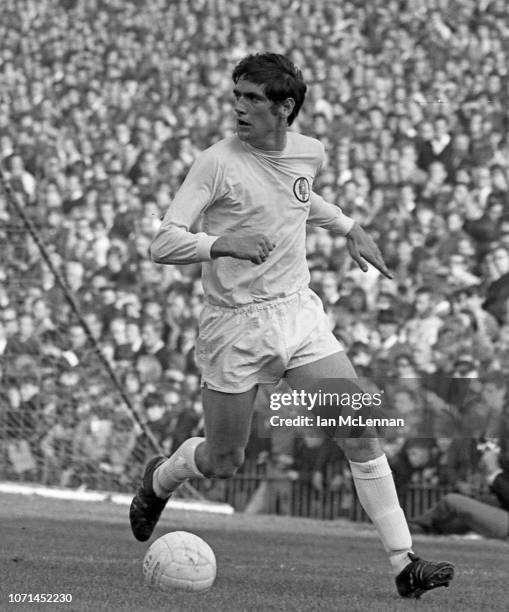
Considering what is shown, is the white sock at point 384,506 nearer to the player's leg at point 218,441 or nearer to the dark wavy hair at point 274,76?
the player's leg at point 218,441

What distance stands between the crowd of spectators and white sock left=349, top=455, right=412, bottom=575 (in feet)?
10.6

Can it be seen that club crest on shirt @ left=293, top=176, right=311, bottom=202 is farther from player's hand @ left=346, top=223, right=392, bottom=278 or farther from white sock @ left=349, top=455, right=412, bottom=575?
white sock @ left=349, top=455, right=412, bottom=575

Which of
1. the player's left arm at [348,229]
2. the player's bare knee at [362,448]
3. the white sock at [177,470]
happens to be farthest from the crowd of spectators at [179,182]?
the player's bare knee at [362,448]

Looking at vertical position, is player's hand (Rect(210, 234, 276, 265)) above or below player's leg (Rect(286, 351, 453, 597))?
above

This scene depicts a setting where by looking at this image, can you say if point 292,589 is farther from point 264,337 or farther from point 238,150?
point 238,150

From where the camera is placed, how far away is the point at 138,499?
301 inches

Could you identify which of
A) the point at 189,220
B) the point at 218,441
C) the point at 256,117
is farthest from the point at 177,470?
the point at 256,117

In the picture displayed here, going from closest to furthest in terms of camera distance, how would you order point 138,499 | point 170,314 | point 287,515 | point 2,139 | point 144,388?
point 138,499 → point 287,515 → point 144,388 → point 170,314 → point 2,139

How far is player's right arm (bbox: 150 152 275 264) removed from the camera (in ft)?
20.1

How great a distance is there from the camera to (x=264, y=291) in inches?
265

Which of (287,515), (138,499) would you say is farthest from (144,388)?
(138,499)

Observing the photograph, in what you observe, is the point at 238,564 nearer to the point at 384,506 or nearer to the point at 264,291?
the point at 384,506

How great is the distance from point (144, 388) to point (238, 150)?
9.52 meters

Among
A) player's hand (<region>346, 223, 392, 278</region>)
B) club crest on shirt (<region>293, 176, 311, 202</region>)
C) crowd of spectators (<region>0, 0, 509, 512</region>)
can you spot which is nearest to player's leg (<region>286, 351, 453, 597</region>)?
player's hand (<region>346, 223, 392, 278</region>)
